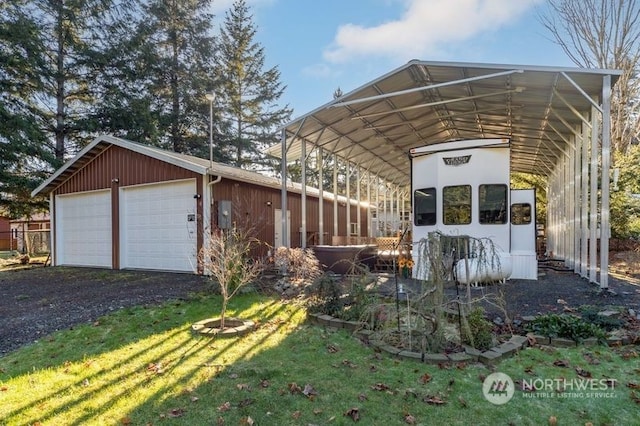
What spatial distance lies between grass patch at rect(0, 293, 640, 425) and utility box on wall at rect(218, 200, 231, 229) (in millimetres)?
5831

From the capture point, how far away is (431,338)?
4312 mm

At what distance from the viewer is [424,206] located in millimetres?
9445

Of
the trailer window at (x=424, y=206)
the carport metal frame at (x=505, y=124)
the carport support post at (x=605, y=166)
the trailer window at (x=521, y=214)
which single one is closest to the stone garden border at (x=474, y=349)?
the carport support post at (x=605, y=166)

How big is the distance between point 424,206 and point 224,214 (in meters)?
5.58

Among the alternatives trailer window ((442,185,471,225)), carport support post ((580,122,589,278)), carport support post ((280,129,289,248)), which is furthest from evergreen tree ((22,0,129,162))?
carport support post ((580,122,589,278))

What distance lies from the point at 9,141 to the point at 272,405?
17.1 metres

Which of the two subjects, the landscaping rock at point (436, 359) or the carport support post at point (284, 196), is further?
the carport support post at point (284, 196)

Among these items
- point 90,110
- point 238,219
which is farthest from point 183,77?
point 238,219

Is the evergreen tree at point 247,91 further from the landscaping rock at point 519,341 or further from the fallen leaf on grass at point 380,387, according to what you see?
the fallen leaf on grass at point 380,387

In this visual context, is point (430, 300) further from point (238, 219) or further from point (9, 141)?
→ point (9, 141)

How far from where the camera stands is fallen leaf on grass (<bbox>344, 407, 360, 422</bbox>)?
294cm

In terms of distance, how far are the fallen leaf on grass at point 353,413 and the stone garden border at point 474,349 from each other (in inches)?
49.5

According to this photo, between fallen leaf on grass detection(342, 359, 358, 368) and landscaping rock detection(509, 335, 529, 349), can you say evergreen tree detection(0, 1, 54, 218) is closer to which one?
fallen leaf on grass detection(342, 359, 358, 368)

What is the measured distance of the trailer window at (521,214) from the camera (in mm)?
9352
